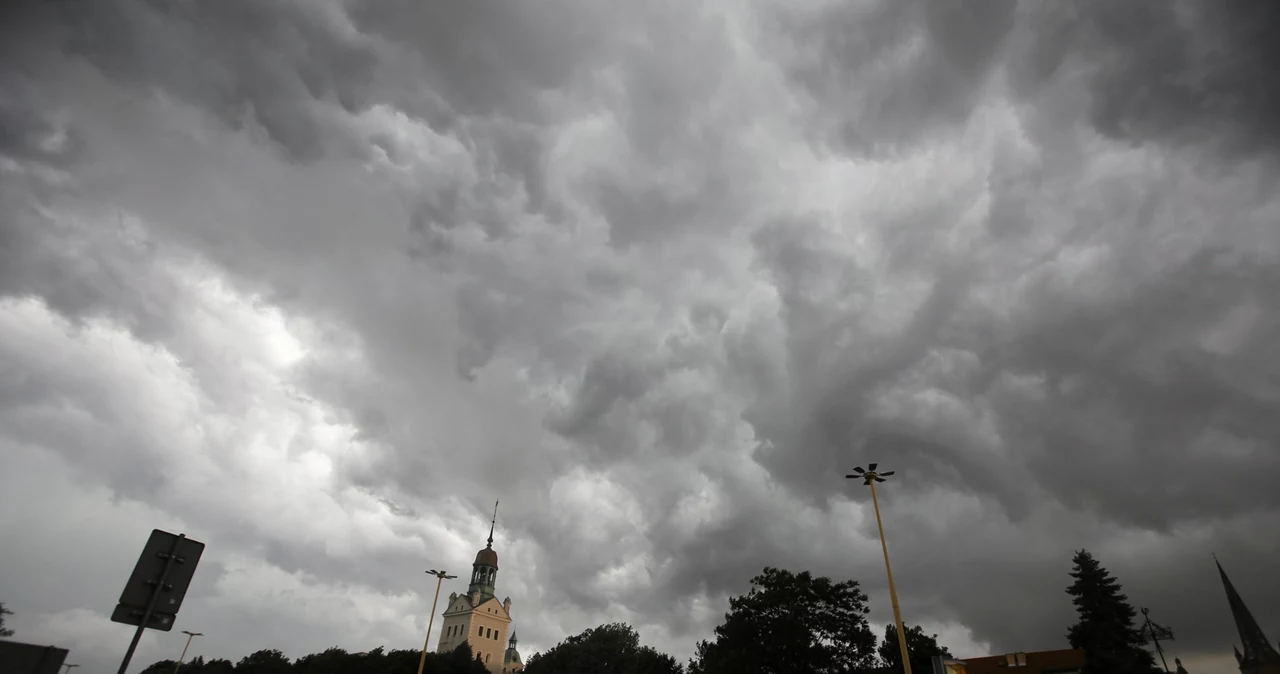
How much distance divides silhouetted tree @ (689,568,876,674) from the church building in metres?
74.7

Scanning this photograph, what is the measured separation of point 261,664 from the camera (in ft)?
317

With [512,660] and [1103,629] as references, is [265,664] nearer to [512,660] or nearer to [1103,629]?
[512,660]

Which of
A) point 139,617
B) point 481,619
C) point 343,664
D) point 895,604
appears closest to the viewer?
point 139,617

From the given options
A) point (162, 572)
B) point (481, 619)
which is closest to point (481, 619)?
point (481, 619)

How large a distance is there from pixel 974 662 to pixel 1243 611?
28.9 m

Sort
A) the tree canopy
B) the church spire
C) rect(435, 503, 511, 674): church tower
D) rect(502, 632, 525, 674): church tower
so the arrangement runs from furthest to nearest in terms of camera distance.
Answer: rect(502, 632, 525, 674): church tower, rect(435, 503, 511, 674): church tower, the tree canopy, the church spire

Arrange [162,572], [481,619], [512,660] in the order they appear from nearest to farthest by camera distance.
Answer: [162,572] < [481,619] < [512,660]

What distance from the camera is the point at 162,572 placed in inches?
336

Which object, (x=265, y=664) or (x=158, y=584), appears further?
(x=265, y=664)

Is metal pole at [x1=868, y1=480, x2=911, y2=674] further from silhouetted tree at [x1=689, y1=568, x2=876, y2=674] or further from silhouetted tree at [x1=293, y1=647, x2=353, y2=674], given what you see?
silhouetted tree at [x1=293, y1=647, x2=353, y2=674]

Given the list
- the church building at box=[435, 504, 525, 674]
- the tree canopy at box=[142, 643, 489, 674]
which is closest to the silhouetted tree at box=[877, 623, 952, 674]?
the tree canopy at box=[142, 643, 489, 674]

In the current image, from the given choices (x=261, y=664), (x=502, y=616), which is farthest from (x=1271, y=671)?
(x=261, y=664)

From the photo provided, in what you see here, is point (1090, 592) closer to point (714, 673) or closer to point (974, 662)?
point (974, 662)

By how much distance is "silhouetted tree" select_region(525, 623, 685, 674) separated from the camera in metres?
88.5
